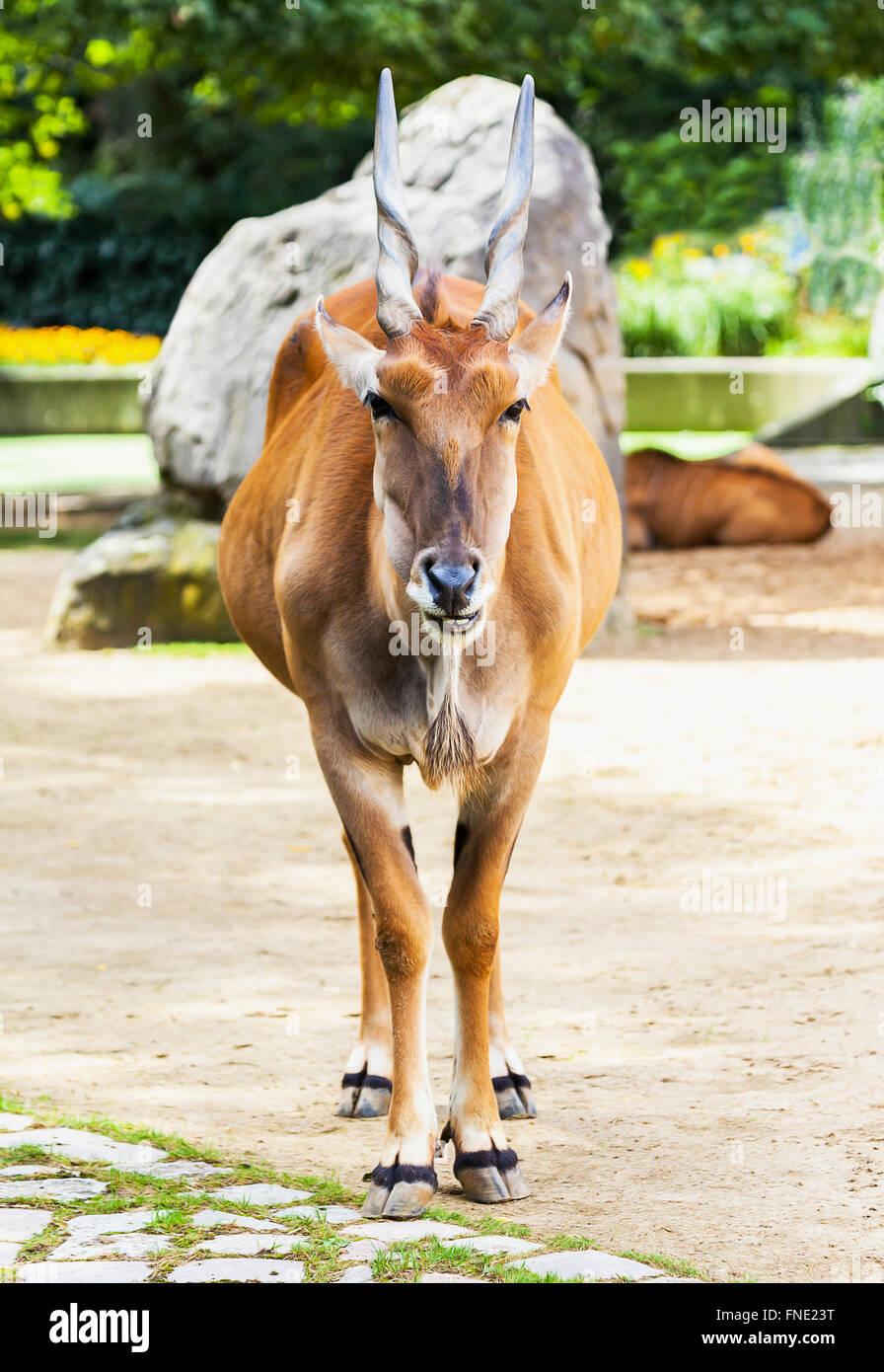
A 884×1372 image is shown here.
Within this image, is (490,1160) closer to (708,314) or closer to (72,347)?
(708,314)

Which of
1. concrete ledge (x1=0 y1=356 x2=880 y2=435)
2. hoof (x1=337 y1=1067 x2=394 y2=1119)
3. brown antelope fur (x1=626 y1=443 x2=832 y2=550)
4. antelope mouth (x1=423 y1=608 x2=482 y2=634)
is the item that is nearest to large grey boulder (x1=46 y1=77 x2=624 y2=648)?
brown antelope fur (x1=626 y1=443 x2=832 y2=550)

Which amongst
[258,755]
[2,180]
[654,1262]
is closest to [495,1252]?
[654,1262]

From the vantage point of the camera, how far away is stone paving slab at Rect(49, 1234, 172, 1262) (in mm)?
3404

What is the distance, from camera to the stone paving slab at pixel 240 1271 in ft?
10.8

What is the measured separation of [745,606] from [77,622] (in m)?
4.14

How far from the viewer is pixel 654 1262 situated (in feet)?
11.1

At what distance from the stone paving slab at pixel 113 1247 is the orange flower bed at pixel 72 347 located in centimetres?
2014

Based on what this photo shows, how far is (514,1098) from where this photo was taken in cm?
439

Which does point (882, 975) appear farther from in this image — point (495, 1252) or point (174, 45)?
point (174, 45)

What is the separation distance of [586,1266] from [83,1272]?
0.93 metres

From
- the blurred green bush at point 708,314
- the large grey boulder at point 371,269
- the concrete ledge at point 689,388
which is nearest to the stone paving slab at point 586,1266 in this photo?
the large grey boulder at point 371,269

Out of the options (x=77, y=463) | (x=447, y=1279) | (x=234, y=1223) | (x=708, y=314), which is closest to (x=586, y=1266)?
(x=447, y=1279)

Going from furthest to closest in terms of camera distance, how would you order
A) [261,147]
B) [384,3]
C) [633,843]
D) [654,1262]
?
[261,147]
[384,3]
[633,843]
[654,1262]

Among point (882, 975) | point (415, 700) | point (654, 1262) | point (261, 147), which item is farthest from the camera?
point (261, 147)
